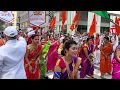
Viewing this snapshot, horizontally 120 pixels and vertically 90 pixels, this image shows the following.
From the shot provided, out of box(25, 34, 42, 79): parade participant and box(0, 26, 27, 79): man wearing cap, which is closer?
box(0, 26, 27, 79): man wearing cap

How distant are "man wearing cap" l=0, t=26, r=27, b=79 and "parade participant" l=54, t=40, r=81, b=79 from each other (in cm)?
61

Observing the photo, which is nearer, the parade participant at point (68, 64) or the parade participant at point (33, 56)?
the parade participant at point (68, 64)

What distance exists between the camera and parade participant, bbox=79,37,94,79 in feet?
36.9

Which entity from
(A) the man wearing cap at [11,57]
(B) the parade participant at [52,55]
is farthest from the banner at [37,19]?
(A) the man wearing cap at [11,57]

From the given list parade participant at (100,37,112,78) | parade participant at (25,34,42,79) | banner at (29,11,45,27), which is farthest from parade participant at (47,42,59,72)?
parade participant at (25,34,42,79)

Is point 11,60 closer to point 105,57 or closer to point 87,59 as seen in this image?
point 87,59

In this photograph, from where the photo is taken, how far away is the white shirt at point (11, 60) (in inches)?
179

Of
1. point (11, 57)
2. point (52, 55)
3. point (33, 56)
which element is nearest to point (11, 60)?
point (11, 57)

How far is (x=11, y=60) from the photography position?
4578 mm

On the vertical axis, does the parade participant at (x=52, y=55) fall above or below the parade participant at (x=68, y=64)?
below

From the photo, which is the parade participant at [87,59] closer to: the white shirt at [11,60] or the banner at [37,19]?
the banner at [37,19]

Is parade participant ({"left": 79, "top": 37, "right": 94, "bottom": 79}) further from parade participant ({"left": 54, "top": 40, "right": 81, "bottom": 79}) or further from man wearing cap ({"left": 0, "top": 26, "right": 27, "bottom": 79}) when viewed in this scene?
parade participant ({"left": 54, "top": 40, "right": 81, "bottom": 79})
